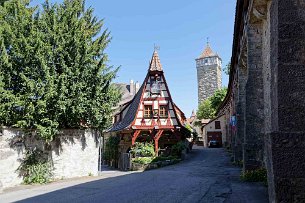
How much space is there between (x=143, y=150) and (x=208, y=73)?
2165 inches

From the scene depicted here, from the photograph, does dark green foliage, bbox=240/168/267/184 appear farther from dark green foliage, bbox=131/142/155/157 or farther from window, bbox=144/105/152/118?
window, bbox=144/105/152/118

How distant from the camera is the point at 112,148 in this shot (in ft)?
88.5

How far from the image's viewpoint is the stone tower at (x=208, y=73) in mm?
71438

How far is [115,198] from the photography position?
328 inches

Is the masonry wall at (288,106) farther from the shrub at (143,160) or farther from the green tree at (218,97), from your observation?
the green tree at (218,97)

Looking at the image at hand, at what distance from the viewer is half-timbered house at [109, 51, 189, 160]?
22984 mm

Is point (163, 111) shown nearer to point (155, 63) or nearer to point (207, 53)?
point (155, 63)

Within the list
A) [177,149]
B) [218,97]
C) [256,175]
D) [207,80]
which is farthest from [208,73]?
[256,175]

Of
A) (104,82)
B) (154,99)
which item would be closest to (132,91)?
(154,99)

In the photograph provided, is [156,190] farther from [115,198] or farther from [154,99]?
[154,99]

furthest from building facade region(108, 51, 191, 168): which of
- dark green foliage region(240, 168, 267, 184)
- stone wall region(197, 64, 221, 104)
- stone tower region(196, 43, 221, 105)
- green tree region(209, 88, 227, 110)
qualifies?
stone wall region(197, 64, 221, 104)

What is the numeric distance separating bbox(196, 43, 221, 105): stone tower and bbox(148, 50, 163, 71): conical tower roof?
46.9 meters

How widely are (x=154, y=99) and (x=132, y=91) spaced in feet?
74.4

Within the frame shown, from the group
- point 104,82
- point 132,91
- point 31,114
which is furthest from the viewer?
point 132,91
